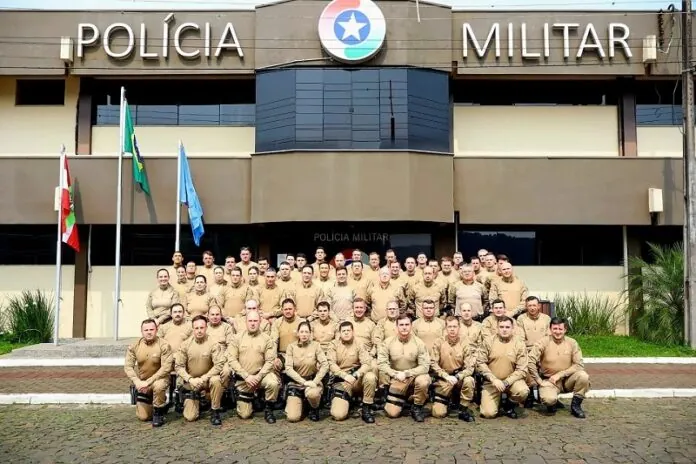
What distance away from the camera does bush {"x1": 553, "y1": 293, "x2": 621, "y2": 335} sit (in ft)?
50.2

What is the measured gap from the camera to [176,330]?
8.97 m

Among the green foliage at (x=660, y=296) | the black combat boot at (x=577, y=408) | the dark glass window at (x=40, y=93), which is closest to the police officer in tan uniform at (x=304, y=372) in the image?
the black combat boot at (x=577, y=408)

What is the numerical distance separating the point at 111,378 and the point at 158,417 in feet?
11.8

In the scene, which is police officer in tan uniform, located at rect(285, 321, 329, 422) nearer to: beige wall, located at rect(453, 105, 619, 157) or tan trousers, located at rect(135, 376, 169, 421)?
tan trousers, located at rect(135, 376, 169, 421)

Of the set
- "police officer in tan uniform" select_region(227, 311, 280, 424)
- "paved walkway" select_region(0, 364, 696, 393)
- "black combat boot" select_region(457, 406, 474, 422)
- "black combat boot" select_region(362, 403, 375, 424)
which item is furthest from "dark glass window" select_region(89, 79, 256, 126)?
"black combat boot" select_region(457, 406, 474, 422)

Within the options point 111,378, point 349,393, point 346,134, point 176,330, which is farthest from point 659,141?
point 111,378

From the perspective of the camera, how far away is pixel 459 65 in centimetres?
1532

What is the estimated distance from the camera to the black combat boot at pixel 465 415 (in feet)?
26.0

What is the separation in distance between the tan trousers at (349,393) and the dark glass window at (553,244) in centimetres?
841

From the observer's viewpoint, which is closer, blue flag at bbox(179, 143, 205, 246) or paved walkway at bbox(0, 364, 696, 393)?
paved walkway at bbox(0, 364, 696, 393)

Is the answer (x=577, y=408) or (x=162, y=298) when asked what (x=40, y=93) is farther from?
(x=577, y=408)

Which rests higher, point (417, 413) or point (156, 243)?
point (156, 243)

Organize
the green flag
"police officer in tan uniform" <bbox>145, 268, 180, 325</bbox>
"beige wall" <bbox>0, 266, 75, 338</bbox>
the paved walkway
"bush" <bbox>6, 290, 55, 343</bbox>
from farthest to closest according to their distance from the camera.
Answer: "beige wall" <bbox>0, 266, 75, 338</bbox> → "bush" <bbox>6, 290, 55, 343</bbox> → the green flag → "police officer in tan uniform" <bbox>145, 268, 180, 325</bbox> → the paved walkway

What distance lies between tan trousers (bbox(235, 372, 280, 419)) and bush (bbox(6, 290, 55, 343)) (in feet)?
29.9
